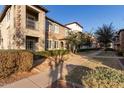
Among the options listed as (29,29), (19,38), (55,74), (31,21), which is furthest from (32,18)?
(55,74)

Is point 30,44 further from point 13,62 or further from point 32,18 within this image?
point 13,62

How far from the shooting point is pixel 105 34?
38.4m

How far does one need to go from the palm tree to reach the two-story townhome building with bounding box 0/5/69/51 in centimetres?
1428

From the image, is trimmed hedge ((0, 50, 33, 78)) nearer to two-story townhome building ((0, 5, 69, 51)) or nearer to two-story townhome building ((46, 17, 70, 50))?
two-story townhome building ((0, 5, 69, 51))

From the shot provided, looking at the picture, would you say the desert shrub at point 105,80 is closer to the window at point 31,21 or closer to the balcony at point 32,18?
the balcony at point 32,18

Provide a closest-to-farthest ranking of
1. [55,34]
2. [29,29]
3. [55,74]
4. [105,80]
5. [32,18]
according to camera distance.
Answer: [105,80]
[55,74]
[29,29]
[32,18]
[55,34]

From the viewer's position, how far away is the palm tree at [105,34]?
126ft

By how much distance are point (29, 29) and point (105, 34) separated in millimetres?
25819

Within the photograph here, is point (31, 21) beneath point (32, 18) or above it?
beneath

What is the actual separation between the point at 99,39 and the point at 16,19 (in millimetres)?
27677

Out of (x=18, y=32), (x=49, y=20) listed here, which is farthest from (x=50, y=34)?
(x=18, y=32)

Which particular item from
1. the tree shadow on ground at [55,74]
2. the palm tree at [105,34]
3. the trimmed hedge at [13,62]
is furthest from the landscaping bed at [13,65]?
the palm tree at [105,34]

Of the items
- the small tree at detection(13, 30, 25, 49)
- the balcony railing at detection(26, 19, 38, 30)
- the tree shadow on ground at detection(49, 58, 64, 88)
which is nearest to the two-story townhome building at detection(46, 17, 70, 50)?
the balcony railing at detection(26, 19, 38, 30)
